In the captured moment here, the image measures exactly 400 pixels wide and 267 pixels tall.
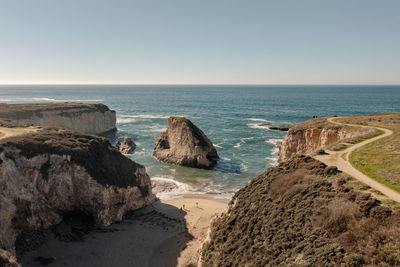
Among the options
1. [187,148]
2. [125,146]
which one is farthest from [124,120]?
[187,148]

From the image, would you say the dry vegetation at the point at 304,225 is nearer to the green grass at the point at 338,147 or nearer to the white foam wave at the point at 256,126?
the green grass at the point at 338,147

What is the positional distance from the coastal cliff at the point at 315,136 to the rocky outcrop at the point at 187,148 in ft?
44.5

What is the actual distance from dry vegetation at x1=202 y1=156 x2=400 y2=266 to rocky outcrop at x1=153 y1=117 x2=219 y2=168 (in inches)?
925

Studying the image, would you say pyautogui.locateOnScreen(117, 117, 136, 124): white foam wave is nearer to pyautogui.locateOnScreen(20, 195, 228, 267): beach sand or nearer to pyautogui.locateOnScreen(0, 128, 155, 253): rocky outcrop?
pyautogui.locateOnScreen(0, 128, 155, 253): rocky outcrop

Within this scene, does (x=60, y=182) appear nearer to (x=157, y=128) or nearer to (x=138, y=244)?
(x=138, y=244)

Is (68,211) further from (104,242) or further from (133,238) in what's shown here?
(133,238)

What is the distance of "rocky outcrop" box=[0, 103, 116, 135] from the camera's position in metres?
57.8

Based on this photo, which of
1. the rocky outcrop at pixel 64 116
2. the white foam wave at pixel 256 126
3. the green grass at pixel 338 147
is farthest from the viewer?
the white foam wave at pixel 256 126

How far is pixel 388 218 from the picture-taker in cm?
1170

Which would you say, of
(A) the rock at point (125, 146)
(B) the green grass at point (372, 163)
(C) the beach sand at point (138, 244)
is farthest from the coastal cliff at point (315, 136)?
(A) the rock at point (125, 146)

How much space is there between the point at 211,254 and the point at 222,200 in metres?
15.4

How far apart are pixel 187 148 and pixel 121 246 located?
2488 centimetres

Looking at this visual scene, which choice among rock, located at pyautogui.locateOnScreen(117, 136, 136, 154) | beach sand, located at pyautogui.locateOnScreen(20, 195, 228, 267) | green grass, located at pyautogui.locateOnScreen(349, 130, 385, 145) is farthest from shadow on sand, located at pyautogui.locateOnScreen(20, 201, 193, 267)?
rock, located at pyautogui.locateOnScreen(117, 136, 136, 154)

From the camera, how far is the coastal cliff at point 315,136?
111 ft
